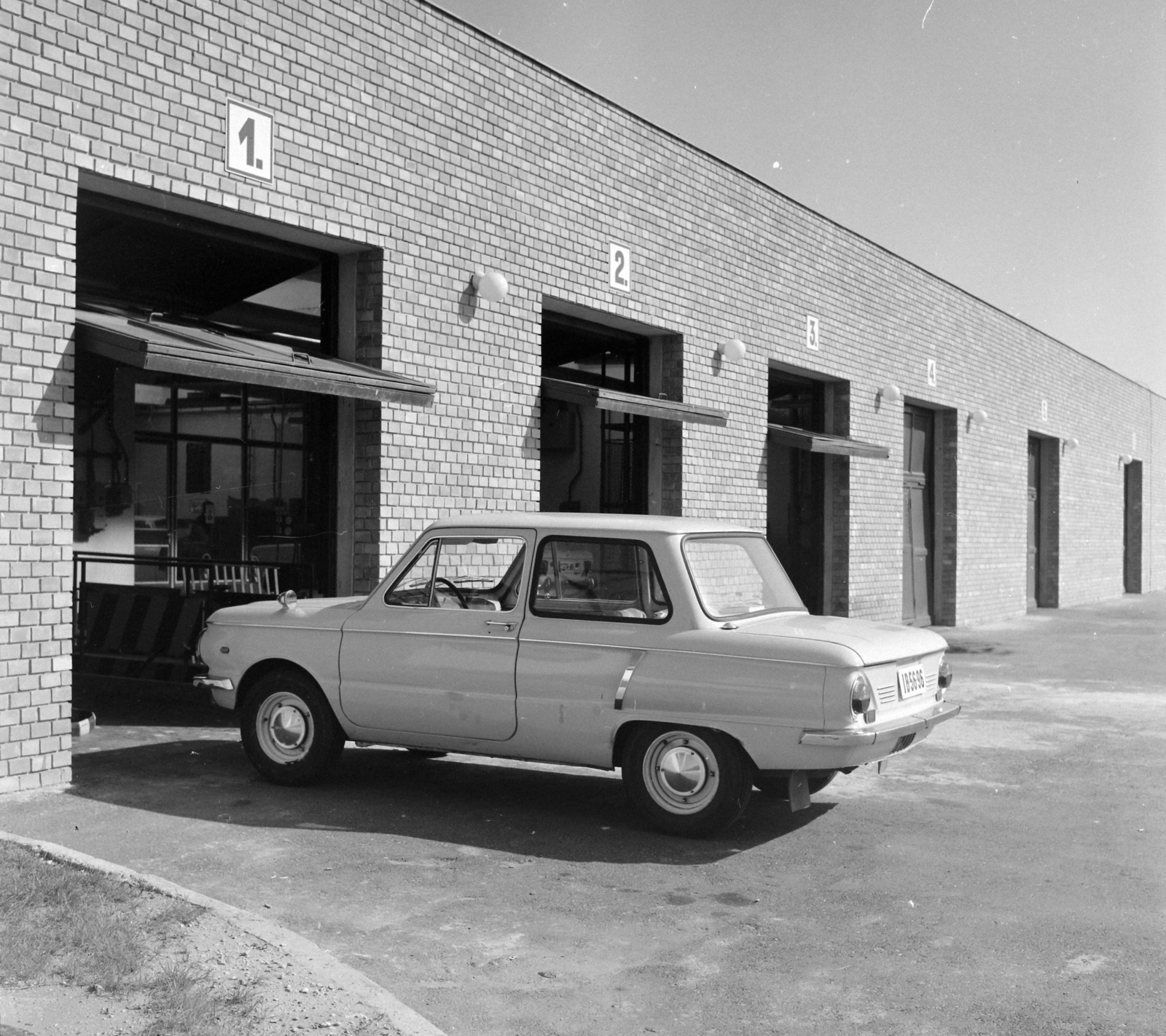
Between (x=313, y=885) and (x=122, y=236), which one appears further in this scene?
(x=122, y=236)

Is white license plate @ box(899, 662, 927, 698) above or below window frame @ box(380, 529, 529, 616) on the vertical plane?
below

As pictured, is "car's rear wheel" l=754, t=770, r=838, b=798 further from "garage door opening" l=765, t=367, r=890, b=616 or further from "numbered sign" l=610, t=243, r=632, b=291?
"garage door opening" l=765, t=367, r=890, b=616

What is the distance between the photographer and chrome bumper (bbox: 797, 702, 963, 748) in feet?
19.9

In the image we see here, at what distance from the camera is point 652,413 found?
1259cm

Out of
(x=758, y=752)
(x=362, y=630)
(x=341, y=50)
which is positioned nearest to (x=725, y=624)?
(x=758, y=752)

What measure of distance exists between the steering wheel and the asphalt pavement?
44.4 inches

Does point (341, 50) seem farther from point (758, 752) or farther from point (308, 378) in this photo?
point (758, 752)

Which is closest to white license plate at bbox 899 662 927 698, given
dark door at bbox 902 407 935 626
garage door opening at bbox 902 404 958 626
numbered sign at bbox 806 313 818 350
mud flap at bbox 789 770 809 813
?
mud flap at bbox 789 770 809 813

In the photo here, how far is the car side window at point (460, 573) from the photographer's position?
23.2 feet

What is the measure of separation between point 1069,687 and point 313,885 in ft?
32.1

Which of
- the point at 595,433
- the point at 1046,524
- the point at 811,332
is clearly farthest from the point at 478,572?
the point at 1046,524

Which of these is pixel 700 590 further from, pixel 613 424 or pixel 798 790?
pixel 613 424

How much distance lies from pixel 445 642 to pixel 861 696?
2.23 metres

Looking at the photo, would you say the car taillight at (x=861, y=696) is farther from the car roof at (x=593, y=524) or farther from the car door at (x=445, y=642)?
the car door at (x=445, y=642)
